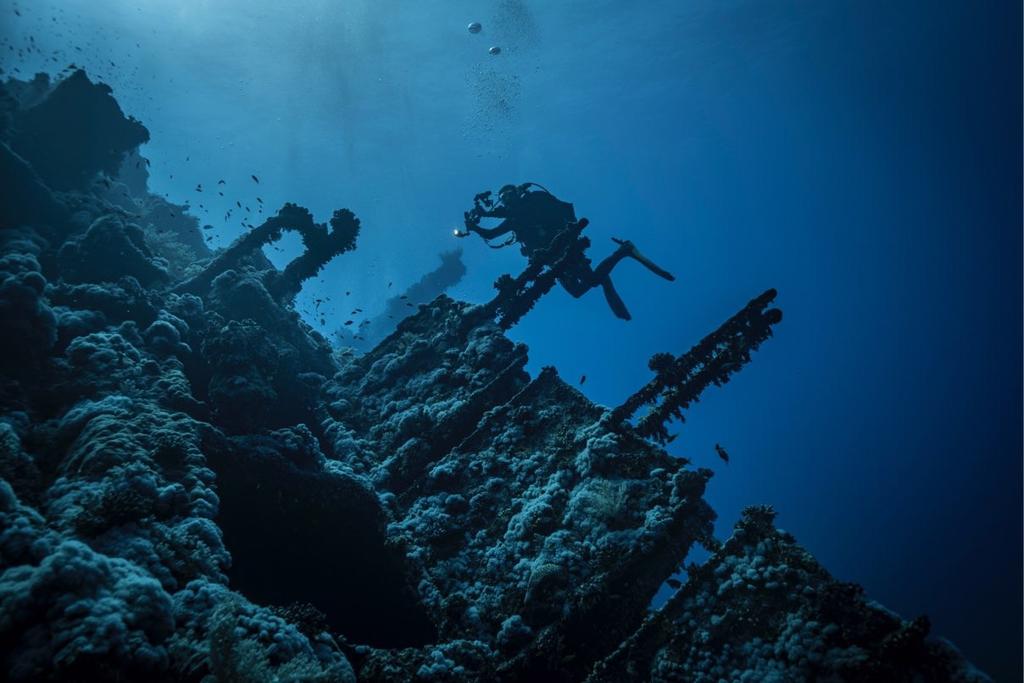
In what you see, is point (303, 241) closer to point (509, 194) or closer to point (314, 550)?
point (509, 194)

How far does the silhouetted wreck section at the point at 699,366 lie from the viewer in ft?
34.0

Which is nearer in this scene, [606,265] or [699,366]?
[699,366]

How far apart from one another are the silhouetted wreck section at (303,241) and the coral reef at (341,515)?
2.21m

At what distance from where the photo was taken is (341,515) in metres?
8.51

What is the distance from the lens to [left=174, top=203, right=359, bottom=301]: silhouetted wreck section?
56.2 feet

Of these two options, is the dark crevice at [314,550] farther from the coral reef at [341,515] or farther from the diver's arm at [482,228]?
the diver's arm at [482,228]

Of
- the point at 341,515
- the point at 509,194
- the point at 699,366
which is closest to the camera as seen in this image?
the point at 341,515

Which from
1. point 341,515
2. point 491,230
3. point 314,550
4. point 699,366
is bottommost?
point 314,550

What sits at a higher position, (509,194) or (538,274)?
(509,194)

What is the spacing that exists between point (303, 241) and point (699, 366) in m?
15.2

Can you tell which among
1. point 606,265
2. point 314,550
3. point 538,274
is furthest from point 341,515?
point 606,265

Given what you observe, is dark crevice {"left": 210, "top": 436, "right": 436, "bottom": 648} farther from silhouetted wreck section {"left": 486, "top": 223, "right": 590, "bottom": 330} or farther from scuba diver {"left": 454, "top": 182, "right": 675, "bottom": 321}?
scuba diver {"left": 454, "top": 182, "right": 675, "bottom": 321}

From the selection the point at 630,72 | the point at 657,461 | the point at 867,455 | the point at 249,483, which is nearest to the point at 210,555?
the point at 249,483

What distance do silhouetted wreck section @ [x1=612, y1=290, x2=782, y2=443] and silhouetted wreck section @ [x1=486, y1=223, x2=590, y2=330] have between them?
6460mm
